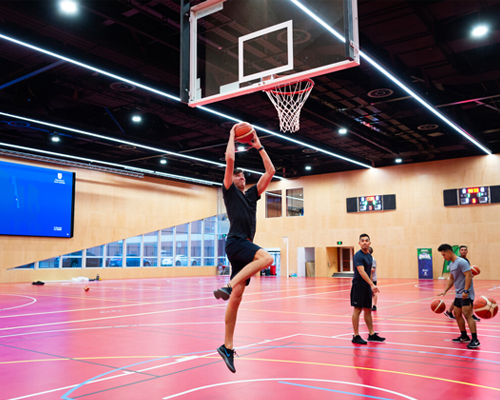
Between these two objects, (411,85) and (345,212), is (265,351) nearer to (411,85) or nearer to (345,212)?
(411,85)

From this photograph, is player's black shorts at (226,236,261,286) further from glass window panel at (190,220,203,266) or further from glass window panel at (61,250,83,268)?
glass window panel at (190,220,203,266)

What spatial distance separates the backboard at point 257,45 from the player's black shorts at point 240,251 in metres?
4.46

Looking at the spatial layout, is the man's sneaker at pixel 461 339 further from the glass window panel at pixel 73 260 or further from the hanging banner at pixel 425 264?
the glass window panel at pixel 73 260

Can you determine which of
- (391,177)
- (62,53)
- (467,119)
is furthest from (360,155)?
(62,53)

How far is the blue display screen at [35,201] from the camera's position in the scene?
25938 millimetres

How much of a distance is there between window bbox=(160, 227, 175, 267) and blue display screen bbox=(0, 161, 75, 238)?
7798mm

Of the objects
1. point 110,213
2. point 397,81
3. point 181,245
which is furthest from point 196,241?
point 397,81

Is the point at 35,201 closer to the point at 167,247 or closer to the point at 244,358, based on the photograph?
the point at 167,247

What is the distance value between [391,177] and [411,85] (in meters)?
15.9

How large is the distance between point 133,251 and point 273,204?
38.5ft

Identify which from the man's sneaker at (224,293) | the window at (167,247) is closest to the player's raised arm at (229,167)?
the man's sneaker at (224,293)

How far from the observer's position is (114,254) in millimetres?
31969

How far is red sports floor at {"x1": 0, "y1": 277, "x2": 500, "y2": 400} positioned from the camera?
473cm

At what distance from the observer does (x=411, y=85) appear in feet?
54.6
